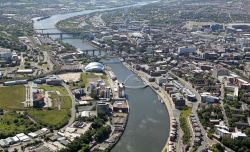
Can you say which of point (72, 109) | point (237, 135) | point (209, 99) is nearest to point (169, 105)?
point (209, 99)

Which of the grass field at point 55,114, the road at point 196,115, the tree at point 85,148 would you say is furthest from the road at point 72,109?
the road at point 196,115

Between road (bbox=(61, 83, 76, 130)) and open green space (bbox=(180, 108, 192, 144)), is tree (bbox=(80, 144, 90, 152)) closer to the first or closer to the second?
road (bbox=(61, 83, 76, 130))

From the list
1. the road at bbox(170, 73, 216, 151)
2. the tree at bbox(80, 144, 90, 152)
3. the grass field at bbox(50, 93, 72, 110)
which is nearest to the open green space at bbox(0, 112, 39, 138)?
the grass field at bbox(50, 93, 72, 110)

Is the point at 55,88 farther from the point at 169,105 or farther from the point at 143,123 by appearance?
the point at 143,123

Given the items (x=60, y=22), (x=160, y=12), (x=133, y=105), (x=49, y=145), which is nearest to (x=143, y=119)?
(x=133, y=105)

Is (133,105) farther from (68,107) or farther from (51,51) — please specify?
(51,51)

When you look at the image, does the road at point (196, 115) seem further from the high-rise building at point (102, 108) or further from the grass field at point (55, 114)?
the grass field at point (55, 114)
